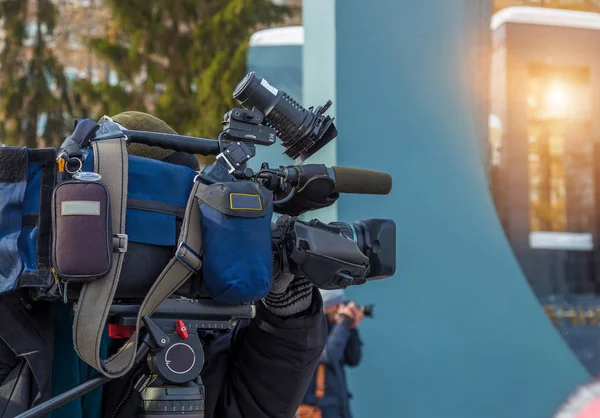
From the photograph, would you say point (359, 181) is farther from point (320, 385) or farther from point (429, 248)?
point (429, 248)

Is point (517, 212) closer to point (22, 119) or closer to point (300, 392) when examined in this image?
point (300, 392)

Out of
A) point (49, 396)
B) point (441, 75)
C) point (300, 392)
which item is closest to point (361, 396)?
point (441, 75)

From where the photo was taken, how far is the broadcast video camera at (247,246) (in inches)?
54.6

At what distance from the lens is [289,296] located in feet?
5.34

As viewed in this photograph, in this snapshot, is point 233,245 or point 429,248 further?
point 429,248

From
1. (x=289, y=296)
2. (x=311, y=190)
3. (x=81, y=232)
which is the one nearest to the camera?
(x=81, y=232)

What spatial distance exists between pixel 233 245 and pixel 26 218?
35cm

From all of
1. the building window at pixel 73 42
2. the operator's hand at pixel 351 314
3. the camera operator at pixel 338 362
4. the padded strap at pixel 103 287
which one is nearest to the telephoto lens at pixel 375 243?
the padded strap at pixel 103 287

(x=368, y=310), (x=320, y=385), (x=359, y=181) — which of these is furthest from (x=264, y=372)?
(x=368, y=310)

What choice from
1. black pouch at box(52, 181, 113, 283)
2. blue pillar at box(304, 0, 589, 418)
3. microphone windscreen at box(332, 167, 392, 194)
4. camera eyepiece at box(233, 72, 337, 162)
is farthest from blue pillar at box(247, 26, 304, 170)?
black pouch at box(52, 181, 113, 283)

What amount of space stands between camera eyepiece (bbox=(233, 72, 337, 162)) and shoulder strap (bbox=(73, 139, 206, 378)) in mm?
231

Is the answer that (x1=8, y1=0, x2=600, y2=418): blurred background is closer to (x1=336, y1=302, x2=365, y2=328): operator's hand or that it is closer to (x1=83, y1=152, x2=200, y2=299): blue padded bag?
(x1=336, y1=302, x2=365, y2=328): operator's hand

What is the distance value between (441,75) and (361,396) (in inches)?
68.0

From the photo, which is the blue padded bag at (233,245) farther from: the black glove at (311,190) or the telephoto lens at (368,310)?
the telephoto lens at (368,310)
